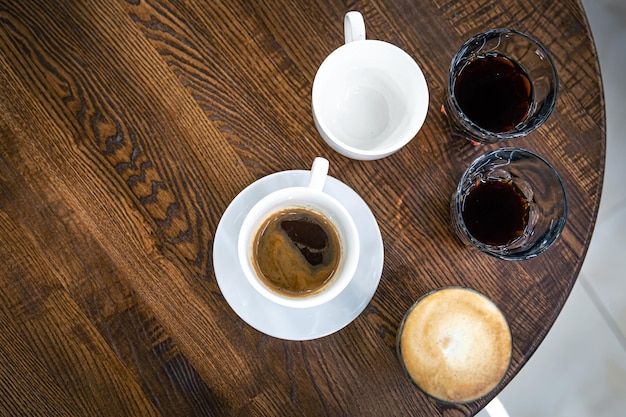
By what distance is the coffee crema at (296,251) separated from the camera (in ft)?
3.04

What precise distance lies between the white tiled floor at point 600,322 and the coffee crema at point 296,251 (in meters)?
0.91

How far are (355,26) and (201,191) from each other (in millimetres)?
370

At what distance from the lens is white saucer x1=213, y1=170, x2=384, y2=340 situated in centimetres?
93

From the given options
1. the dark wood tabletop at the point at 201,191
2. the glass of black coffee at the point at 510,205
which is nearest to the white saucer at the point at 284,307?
the dark wood tabletop at the point at 201,191

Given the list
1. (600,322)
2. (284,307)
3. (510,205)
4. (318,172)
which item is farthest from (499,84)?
(600,322)

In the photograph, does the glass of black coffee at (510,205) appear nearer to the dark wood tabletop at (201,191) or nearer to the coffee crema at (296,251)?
the dark wood tabletop at (201,191)

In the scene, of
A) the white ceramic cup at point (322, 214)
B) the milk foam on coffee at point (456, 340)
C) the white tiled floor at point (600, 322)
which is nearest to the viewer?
the white ceramic cup at point (322, 214)

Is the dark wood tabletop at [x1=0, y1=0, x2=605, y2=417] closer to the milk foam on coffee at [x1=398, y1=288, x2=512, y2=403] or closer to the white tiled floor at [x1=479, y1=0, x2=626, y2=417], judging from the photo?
the milk foam on coffee at [x1=398, y1=288, x2=512, y2=403]

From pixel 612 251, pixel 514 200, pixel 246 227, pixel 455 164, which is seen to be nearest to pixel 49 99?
pixel 246 227

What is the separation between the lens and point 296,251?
942 millimetres

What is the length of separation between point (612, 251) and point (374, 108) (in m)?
0.99

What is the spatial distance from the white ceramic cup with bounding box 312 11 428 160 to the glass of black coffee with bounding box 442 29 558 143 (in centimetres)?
7

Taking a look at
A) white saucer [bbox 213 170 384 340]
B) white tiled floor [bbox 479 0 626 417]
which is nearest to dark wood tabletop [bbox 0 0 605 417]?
white saucer [bbox 213 170 384 340]

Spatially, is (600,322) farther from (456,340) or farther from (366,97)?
(366,97)
